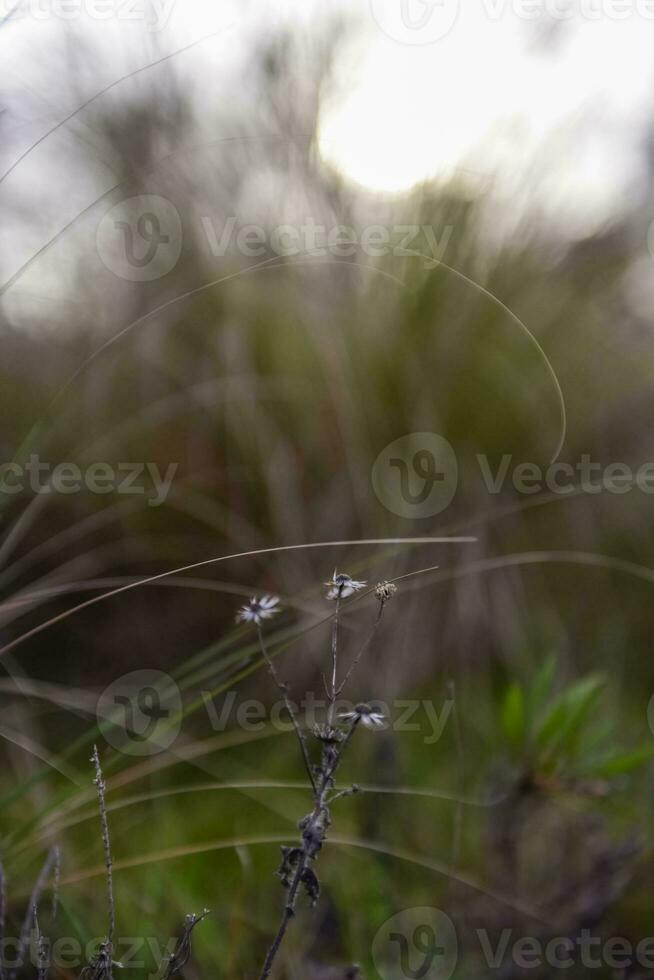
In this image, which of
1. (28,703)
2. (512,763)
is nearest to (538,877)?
(512,763)

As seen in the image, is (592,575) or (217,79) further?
(217,79)

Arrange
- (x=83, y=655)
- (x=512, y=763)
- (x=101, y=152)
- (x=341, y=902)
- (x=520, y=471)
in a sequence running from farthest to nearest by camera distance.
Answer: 1. (x=101, y=152)
2. (x=520, y=471)
3. (x=83, y=655)
4. (x=512, y=763)
5. (x=341, y=902)

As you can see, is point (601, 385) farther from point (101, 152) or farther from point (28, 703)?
point (28, 703)

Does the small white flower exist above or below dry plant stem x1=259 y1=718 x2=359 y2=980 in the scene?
above

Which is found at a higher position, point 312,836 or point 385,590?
point 385,590

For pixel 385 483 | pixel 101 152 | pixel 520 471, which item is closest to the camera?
pixel 385 483

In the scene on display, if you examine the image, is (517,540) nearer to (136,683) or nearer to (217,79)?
(136,683)

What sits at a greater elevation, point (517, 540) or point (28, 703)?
point (517, 540)

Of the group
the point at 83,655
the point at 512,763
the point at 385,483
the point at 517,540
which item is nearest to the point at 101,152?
the point at 385,483

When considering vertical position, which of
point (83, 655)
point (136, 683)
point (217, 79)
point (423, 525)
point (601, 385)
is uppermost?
point (217, 79)

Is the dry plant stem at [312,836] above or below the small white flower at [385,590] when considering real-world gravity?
below
